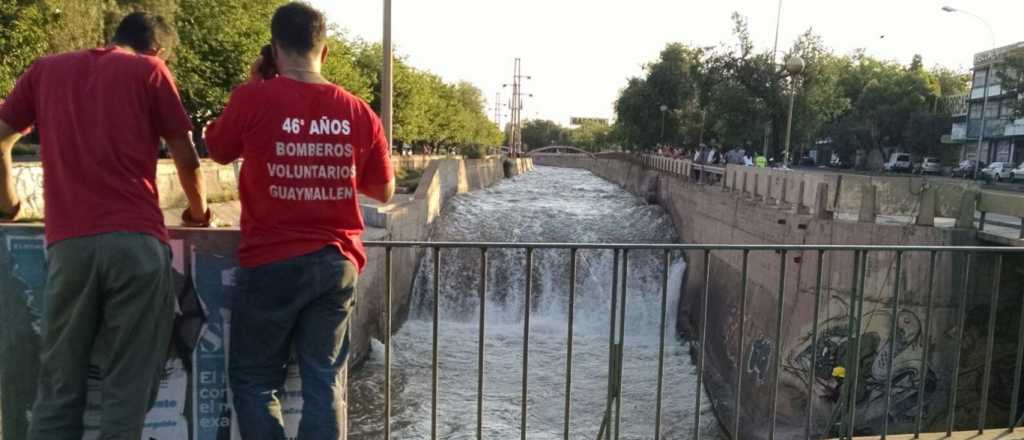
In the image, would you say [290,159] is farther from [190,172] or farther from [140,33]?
[140,33]

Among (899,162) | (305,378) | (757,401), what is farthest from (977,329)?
(899,162)

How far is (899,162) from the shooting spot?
182ft

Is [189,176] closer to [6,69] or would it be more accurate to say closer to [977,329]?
[977,329]

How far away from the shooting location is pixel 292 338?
9.68 ft

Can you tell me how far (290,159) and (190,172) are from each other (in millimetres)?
498

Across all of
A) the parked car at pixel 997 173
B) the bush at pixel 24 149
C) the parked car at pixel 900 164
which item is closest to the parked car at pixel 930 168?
the parked car at pixel 900 164

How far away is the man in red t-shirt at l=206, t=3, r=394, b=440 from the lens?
2746 mm

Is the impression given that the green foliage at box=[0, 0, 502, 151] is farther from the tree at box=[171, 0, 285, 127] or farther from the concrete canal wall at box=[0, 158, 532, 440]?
the concrete canal wall at box=[0, 158, 532, 440]

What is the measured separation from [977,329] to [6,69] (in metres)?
17.5

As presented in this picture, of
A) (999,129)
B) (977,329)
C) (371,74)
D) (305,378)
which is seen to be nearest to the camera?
(305,378)

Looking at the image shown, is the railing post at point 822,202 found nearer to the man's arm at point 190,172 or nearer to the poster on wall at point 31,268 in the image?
the man's arm at point 190,172

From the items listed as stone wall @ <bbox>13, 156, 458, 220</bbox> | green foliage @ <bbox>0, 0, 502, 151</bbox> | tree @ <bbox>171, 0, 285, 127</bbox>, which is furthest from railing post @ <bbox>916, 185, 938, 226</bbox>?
tree @ <bbox>171, 0, 285, 127</bbox>

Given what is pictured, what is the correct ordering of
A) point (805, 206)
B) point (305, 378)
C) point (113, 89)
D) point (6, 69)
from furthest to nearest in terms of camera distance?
point (805, 206)
point (6, 69)
point (305, 378)
point (113, 89)

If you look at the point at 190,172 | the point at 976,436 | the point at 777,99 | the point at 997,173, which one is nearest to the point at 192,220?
the point at 190,172
